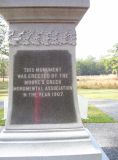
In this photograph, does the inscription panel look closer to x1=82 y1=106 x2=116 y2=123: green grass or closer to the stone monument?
the stone monument

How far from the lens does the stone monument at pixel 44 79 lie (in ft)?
25.8

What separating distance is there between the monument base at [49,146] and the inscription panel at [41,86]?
274mm

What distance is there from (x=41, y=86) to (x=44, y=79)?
0.13m

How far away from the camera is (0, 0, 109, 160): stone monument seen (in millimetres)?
7867

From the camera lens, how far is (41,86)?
7984 mm

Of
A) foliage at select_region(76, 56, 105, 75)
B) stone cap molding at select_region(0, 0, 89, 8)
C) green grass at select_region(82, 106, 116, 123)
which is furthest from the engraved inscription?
foliage at select_region(76, 56, 105, 75)

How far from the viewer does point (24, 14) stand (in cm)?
780

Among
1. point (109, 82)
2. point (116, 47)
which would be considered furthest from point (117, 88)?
point (116, 47)

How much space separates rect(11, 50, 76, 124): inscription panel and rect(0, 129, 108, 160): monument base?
0.90 ft

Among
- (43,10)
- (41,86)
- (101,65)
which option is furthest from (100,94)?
(101,65)

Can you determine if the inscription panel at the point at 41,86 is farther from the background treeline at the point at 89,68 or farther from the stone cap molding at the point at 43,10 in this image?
the background treeline at the point at 89,68

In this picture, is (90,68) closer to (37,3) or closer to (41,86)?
(41,86)

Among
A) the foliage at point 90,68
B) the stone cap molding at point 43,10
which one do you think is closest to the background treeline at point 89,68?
the foliage at point 90,68

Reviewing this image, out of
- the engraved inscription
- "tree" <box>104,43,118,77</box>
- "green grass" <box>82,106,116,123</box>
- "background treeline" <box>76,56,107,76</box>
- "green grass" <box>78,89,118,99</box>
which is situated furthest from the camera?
"background treeline" <box>76,56,107,76</box>
